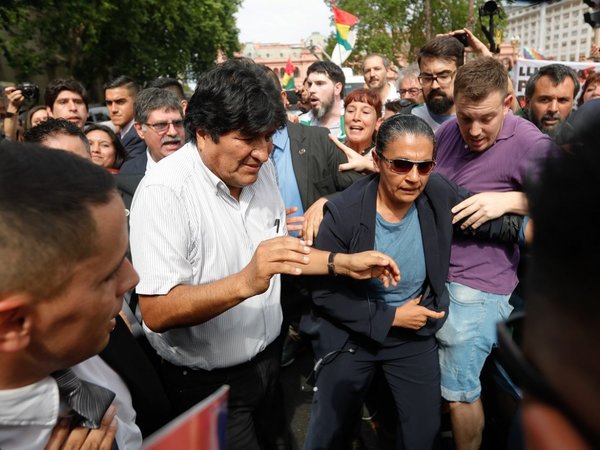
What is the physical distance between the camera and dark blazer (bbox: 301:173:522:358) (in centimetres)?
213

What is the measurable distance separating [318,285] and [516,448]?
1347 mm

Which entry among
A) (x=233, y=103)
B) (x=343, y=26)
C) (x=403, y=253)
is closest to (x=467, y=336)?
(x=403, y=253)

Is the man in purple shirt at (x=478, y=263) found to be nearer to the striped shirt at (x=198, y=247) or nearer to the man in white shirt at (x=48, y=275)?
the striped shirt at (x=198, y=247)

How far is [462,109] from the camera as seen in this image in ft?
7.59

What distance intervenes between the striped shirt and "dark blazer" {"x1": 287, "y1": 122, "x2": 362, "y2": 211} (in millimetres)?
951

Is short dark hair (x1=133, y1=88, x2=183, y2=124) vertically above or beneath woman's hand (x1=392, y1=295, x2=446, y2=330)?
above

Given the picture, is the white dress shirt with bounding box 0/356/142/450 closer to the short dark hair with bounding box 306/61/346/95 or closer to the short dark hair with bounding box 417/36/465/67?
the short dark hair with bounding box 417/36/465/67

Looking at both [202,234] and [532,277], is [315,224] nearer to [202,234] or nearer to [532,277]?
[202,234]

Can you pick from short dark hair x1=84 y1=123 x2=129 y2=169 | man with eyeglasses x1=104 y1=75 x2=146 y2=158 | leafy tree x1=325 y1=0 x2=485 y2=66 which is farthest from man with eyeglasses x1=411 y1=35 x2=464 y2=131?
leafy tree x1=325 y1=0 x2=485 y2=66

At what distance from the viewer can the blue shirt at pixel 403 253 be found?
2182 millimetres

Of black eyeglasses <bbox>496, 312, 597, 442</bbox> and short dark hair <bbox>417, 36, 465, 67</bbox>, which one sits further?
short dark hair <bbox>417, 36, 465, 67</bbox>

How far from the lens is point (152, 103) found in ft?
11.0

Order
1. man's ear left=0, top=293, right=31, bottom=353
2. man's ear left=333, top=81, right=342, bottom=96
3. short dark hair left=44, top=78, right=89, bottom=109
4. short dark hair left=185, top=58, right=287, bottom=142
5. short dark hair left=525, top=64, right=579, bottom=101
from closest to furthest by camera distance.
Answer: man's ear left=0, top=293, right=31, bottom=353 < short dark hair left=185, top=58, right=287, bottom=142 < short dark hair left=525, top=64, right=579, bottom=101 < short dark hair left=44, top=78, right=89, bottom=109 < man's ear left=333, top=81, right=342, bottom=96

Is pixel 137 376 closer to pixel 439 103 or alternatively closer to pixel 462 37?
pixel 439 103
